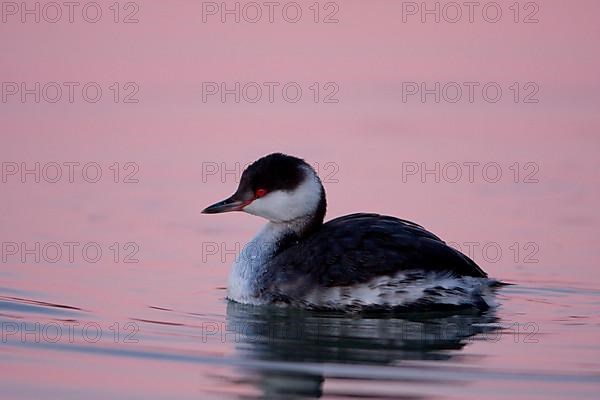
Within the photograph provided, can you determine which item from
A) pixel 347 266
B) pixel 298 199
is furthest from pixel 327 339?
pixel 298 199

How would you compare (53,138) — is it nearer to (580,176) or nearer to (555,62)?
(580,176)

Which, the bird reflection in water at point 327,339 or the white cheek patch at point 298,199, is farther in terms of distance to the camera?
the white cheek patch at point 298,199

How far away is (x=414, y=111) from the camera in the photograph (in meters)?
18.0

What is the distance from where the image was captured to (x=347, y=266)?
9766 millimetres

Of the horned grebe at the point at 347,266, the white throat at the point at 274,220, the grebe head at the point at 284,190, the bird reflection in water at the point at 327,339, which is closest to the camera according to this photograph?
the bird reflection in water at the point at 327,339

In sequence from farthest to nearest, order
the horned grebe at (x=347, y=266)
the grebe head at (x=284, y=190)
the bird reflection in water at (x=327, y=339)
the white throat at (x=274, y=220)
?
the grebe head at (x=284, y=190), the white throat at (x=274, y=220), the horned grebe at (x=347, y=266), the bird reflection in water at (x=327, y=339)

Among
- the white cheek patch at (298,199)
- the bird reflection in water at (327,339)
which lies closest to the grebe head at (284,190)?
the white cheek patch at (298,199)

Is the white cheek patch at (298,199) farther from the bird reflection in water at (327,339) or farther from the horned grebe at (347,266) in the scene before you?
the bird reflection in water at (327,339)

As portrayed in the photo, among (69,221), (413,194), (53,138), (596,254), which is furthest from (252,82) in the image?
(596,254)

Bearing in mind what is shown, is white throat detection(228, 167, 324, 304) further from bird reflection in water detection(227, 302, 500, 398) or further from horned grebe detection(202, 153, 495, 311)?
bird reflection in water detection(227, 302, 500, 398)

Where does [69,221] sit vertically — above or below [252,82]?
below

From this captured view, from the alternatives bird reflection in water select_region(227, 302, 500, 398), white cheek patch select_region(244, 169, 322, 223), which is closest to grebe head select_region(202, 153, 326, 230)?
white cheek patch select_region(244, 169, 322, 223)

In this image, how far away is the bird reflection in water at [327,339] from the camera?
789 cm

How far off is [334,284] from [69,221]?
3.63 metres
